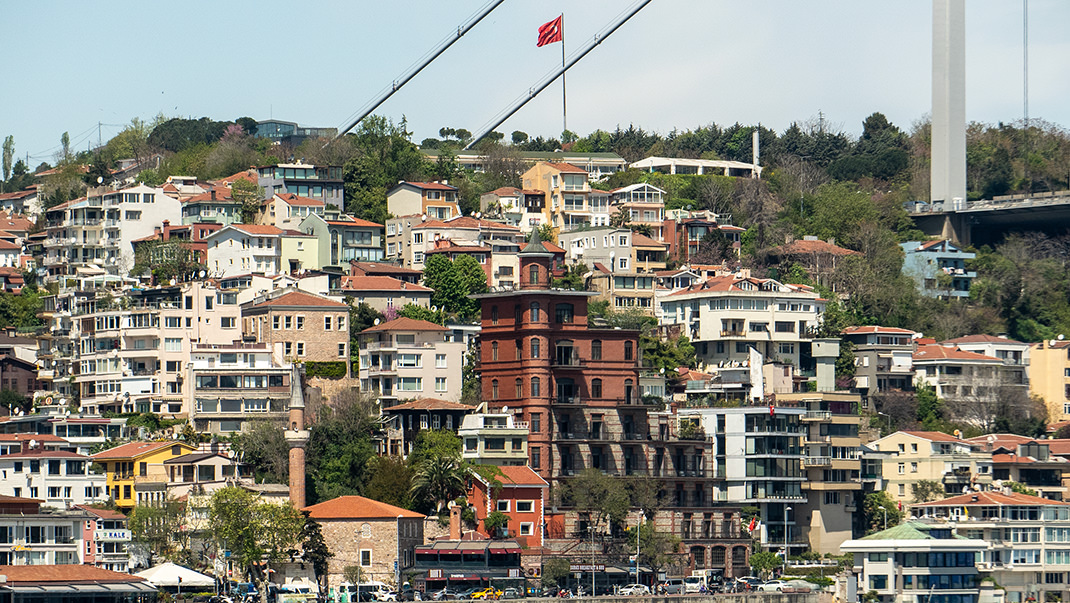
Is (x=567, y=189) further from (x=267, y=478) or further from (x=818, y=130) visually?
(x=267, y=478)

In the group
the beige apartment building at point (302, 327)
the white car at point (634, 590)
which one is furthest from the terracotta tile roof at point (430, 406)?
the white car at point (634, 590)

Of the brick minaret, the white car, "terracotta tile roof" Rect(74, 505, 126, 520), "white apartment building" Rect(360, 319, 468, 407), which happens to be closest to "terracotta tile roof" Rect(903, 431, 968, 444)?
"white apartment building" Rect(360, 319, 468, 407)

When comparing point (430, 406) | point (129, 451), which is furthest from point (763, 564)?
point (129, 451)

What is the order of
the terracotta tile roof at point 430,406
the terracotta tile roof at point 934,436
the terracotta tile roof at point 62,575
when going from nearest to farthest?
1. the terracotta tile roof at point 62,575
2. the terracotta tile roof at point 430,406
3. the terracotta tile roof at point 934,436

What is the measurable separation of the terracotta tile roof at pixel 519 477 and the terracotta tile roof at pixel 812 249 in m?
45.8

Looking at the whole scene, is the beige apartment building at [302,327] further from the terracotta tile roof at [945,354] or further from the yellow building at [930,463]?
the terracotta tile roof at [945,354]

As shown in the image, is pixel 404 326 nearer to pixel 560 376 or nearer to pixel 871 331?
pixel 560 376

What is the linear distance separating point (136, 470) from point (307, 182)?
41839 millimetres

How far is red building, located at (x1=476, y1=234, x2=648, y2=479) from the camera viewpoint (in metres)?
93.3

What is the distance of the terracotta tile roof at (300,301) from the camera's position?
10569 cm

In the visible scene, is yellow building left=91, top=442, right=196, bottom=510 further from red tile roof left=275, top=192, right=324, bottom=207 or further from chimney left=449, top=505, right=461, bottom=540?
red tile roof left=275, top=192, right=324, bottom=207

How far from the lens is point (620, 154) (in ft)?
547

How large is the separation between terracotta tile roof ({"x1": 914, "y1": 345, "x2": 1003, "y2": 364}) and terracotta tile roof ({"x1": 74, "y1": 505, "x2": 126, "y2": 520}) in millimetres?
50048

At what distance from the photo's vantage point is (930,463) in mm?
105062
